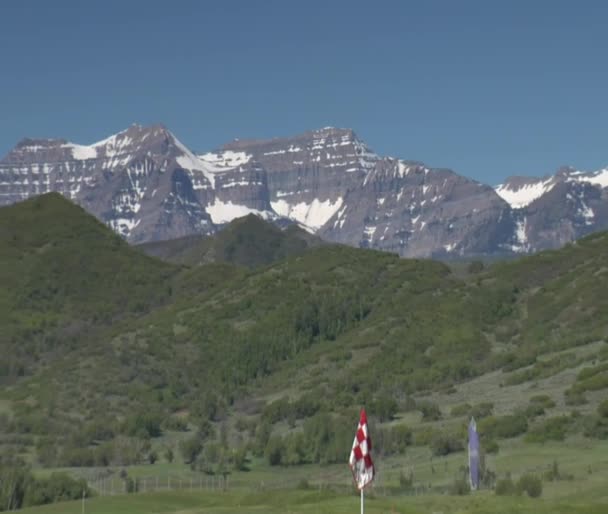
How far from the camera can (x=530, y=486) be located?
4732 inches


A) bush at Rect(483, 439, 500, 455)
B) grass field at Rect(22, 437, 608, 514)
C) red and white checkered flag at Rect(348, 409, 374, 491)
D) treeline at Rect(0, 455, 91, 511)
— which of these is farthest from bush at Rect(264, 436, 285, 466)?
red and white checkered flag at Rect(348, 409, 374, 491)

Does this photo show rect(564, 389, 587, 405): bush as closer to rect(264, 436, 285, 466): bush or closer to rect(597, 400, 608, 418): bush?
rect(597, 400, 608, 418): bush

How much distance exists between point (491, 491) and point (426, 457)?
46.3m

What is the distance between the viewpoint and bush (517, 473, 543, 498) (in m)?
118

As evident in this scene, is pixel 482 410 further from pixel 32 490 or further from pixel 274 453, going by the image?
pixel 32 490

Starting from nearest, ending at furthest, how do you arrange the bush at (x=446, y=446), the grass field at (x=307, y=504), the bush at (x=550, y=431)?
the grass field at (x=307, y=504), the bush at (x=550, y=431), the bush at (x=446, y=446)

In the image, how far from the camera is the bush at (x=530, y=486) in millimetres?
118238

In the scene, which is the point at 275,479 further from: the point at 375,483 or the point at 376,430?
the point at 375,483

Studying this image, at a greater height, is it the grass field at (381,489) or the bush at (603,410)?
the bush at (603,410)

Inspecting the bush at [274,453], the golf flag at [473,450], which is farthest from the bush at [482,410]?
the golf flag at [473,450]

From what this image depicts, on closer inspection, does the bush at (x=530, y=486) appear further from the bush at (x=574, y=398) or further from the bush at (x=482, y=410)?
the bush at (x=482, y=410)

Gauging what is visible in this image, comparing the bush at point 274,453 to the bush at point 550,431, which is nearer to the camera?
the bush at point 550,431

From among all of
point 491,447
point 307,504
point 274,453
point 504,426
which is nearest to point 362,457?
point 307,504

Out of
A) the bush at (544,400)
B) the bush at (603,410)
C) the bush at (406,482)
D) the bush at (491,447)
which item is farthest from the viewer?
the bush at (544,400)
